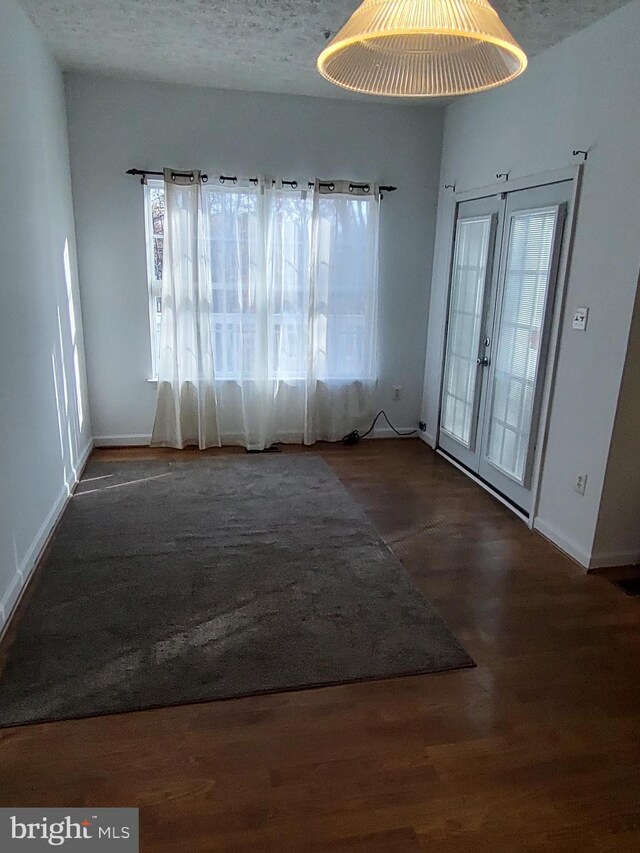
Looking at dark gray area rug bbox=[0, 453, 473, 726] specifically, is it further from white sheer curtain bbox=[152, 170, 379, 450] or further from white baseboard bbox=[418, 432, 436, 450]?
white baseboard bbox=[418, 432, 436, 450]

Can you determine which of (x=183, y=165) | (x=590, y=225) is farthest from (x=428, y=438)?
(x=183, y=165)

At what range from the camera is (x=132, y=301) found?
4543 millimetres

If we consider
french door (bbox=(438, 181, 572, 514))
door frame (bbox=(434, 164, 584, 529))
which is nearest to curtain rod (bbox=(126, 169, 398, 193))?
french door (bbox=(438, 181, 572, 514))

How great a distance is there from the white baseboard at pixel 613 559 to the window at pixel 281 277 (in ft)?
8.22

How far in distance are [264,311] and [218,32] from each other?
1.88m

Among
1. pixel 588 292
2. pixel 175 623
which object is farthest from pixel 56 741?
pixel 588 292

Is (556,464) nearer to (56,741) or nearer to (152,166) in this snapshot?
(56,741)

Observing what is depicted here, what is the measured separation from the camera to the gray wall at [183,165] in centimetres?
423

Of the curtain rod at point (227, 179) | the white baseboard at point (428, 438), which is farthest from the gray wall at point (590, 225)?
the white baseboard at point (428, 438)

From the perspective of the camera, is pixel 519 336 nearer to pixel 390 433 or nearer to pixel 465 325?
pixel 465 325

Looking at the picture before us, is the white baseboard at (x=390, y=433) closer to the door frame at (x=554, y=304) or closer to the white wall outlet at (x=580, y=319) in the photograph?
the door frame at (x=554, y=304)

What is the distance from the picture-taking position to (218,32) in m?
3.22

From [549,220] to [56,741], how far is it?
11.0ft

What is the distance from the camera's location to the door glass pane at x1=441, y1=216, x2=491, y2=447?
163 inches
